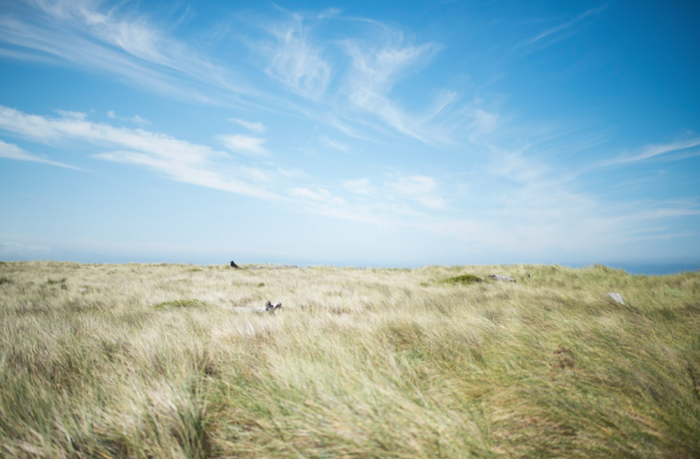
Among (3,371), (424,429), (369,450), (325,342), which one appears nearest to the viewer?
(369,450)

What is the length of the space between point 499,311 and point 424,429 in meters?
4.00

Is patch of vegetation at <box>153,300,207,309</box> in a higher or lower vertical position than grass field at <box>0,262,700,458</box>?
lower

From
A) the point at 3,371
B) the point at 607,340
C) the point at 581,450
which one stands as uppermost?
the point at 607,340

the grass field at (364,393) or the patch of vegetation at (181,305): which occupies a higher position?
the grass field at (364,393)

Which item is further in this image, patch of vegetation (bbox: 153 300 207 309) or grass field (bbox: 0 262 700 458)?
patch of vegetation (bbox: 153 300 207 309)

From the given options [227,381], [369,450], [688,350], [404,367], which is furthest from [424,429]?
[688,350]

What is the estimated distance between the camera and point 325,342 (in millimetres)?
3205

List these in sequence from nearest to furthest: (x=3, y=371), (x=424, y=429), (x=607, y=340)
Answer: (x=424, y=429) → (x=3, y=371) → (x=607, y=340)

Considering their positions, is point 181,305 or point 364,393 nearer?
point 364,393

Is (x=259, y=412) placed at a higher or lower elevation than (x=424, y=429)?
lower

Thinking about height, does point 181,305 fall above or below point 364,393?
below

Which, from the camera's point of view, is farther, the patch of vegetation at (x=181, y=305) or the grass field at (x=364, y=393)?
the patch of vegetation at (x=181, y=305)

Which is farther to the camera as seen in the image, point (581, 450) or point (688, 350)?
point (688, 350)

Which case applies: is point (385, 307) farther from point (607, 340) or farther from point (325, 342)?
point (607, 340)
